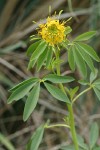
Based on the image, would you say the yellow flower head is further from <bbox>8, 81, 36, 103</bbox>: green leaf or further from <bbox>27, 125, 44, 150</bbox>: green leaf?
<bbox>27, 125, 44, 150</bbox>: green leaf

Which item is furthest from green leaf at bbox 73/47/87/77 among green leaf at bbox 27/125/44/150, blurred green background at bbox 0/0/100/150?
blurred green background at bbox 0/0/100/150

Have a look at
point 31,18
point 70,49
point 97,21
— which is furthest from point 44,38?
point 31,18

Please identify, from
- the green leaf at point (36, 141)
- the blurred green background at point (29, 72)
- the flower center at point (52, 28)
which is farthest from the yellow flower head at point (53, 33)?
the blurred green background at point (29, 72)

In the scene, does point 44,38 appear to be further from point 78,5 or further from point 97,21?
point 78,5

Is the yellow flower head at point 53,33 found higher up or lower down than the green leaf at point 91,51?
higher up

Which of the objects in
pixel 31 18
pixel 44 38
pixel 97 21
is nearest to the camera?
pixel 44 38

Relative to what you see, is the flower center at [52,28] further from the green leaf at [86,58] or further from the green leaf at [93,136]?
the green leaf at [93,136]

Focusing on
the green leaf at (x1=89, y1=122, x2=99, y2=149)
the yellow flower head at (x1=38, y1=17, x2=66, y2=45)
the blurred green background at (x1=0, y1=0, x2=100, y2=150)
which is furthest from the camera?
the blurred green background at (x1=0, y1=0, x2=100, y2=150)

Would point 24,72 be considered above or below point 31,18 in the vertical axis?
below
